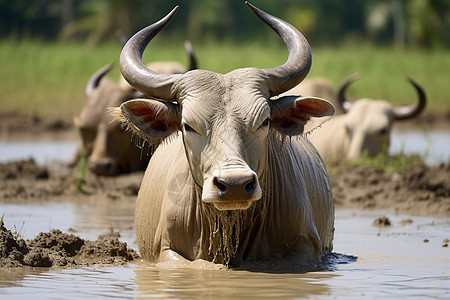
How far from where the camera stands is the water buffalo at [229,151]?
602 cm

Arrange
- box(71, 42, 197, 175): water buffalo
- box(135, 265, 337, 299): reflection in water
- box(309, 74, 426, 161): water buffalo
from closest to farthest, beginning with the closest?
box(135, 265, 337, 299): reflection in water, box(71, 42, 197, 175): water buffalo, box(309, 74, 426, 161): water buffalo

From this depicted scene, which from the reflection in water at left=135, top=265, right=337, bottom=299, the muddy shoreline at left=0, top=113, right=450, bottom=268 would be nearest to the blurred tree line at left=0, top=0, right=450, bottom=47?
the muddy shoreline at left=0, top=113, right=450, bottom=268

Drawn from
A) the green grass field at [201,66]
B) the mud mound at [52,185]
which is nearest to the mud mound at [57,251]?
the mud mound at [52,185]

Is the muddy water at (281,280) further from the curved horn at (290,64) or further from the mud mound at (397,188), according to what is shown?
the mud mound at (397,188)

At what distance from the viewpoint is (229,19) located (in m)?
49.7

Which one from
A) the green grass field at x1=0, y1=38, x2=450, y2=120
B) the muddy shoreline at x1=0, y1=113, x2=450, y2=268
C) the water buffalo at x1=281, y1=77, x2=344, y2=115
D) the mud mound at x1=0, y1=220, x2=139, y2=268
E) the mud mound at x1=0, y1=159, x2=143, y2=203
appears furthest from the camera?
the green grass field at x1=0, y1=38, x2=450, y2=120

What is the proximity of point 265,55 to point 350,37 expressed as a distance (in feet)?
76.6

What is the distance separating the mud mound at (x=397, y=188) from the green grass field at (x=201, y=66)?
35.4 ft

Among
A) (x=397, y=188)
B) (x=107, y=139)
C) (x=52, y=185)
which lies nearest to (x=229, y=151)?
(x=397, y=188)

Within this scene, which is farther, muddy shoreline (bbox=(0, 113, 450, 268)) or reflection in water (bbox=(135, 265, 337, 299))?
muddy shoreline (bbox=(0, 113, 450, 268))

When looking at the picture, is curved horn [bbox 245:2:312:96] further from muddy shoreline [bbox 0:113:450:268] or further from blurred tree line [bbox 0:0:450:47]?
blurred tree line [bbox 0:0:450:47]

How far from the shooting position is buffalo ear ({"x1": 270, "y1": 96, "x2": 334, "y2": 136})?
20.9ft

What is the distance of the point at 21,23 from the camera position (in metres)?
44.7

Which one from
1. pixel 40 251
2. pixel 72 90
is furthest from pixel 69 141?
pixel 40 251
